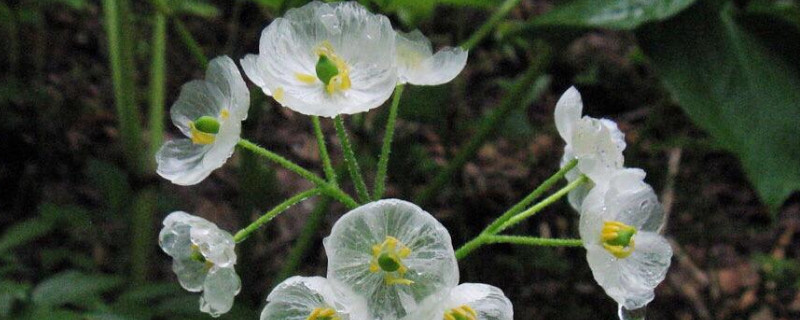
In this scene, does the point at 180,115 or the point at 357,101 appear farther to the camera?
the point at 180,115

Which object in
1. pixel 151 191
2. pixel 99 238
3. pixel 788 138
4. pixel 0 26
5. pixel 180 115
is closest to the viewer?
pixel 180 115

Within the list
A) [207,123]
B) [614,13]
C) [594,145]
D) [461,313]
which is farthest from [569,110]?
[614,13]

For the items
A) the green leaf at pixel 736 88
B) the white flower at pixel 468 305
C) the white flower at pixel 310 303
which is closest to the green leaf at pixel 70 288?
the white flower at pixel 310 303

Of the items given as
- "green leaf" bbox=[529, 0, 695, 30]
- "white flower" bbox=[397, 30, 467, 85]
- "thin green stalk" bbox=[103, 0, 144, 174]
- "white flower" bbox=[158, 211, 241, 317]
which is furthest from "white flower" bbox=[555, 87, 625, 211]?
"thin green stalk" bbox=[103, 0, 144, 174]

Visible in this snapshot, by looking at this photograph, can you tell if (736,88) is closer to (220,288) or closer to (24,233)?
(220,288)

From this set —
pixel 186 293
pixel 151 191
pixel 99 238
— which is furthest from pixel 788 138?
pixel 99 238

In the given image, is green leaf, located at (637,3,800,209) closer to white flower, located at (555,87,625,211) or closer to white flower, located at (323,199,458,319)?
white flower, located at (555,87,625,211)

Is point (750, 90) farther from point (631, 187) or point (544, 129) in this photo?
point (544, 129)
